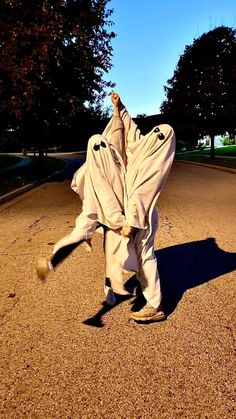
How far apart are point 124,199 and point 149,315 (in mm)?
1042

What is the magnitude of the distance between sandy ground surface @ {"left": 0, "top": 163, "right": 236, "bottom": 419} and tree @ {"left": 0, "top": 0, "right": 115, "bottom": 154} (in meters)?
8.52

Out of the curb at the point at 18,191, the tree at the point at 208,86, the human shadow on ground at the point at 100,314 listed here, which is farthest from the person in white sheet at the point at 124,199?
the tree at the point at 208,86

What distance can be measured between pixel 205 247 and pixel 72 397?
144 inches

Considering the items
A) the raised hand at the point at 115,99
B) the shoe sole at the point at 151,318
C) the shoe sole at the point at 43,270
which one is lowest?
the shoe sole at the point at 151,318

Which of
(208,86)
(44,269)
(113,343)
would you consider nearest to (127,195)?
(44,269)

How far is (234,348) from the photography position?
277 centimetres

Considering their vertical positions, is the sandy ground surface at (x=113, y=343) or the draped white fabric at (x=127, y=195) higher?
the draped white fabric at (x=127, y=195)

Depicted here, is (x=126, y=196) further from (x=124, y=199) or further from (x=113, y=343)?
(x=113, y=343)

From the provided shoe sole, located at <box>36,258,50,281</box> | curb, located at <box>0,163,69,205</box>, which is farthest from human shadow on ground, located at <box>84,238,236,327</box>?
curb, located at <box>0,163,69,205</box>

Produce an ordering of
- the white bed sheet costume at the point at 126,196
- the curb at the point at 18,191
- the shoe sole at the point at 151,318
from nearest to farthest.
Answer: the white bed sheet costume at the point at 126,196
the shoe sole at the point at 151,318
the curb at the point at 18,191

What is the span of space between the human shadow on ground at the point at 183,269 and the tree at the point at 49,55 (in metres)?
9.07

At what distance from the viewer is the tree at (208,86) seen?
28.0m

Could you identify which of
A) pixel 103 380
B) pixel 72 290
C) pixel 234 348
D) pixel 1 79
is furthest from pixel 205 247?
pixel 1 79

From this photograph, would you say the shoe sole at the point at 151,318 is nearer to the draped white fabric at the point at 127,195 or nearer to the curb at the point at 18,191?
the draped white fabric at the point at 127,195
